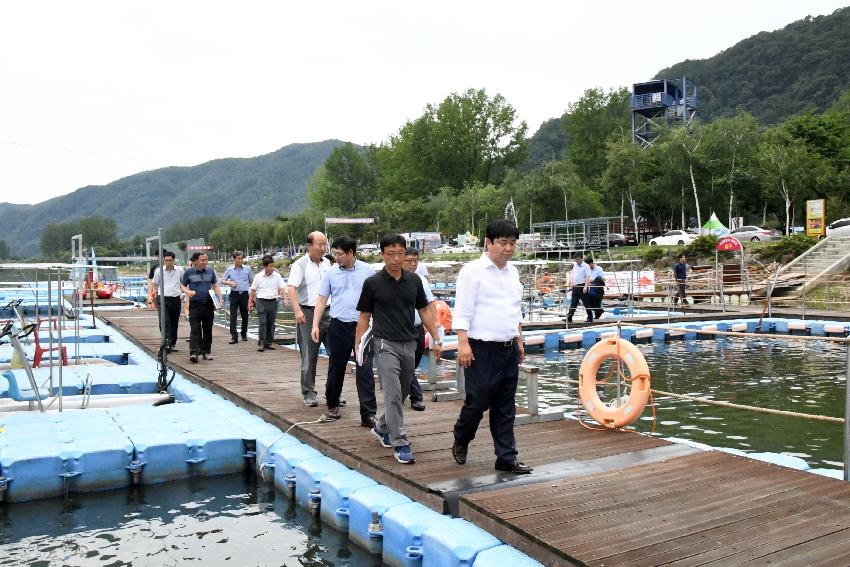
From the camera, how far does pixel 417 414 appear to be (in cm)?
780

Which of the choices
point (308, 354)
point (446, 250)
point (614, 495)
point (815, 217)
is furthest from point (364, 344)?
point (446, 250)

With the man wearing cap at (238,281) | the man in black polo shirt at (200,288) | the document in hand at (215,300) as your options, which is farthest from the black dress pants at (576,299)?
the man in black polo shirt at (200,288)

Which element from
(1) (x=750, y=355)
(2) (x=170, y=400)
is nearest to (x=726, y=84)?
(1) (x=750, y=355)

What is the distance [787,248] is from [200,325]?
93.9 feet

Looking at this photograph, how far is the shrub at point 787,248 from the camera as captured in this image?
32531 millimetres

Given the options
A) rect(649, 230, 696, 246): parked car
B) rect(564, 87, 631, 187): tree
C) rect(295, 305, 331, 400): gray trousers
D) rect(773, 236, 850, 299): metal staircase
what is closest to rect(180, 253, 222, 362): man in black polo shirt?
rect(295, 305, 331, 400): gray trousers

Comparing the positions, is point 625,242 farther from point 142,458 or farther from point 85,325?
point 142,458

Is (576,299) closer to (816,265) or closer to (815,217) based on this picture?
(816,265)

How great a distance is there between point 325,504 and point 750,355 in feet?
42.6

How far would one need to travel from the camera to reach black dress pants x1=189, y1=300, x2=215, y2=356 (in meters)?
12.0

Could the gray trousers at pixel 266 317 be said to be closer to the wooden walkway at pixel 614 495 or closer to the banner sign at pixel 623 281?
the wooden walkway at pixel 614 495

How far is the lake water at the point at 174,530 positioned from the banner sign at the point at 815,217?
34.0m

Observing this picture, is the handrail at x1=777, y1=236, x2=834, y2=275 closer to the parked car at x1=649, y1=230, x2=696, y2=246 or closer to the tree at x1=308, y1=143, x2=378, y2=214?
the parked car at x1=649, y1=230, x2=696, y2=246

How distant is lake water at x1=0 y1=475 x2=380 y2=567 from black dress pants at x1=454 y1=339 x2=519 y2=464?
1226 millimetres
